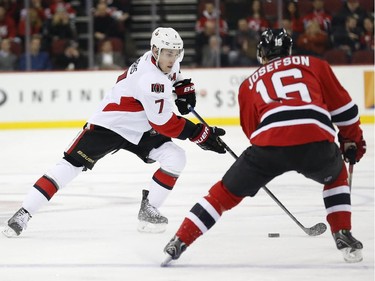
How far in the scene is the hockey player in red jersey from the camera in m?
3.32

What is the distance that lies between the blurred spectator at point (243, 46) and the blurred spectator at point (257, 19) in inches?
2.0

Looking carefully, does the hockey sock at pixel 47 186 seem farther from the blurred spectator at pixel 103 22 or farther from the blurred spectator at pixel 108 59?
the blurred spectator at pixel 103 22

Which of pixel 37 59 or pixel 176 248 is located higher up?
pixel 176 248

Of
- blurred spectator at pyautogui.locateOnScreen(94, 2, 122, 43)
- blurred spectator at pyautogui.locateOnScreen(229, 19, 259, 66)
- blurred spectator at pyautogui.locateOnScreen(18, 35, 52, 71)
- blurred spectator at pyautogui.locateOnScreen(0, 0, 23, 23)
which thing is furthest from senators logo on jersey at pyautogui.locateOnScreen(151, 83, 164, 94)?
blurred spectator at pyautogui.locateOnScreen(0, 0, 23, 23)

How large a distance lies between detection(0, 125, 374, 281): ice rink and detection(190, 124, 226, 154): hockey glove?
1.32 ft

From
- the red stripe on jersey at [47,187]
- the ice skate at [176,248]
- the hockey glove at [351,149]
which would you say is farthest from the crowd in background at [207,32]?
the ice skate at [176,248]

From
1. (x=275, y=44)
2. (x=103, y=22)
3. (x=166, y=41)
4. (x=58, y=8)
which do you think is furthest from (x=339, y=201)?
(x=58, y=8)

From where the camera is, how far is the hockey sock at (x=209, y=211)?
3.39 meters

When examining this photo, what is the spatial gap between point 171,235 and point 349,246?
1.02 metres

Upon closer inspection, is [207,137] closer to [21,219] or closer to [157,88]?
[157,88]

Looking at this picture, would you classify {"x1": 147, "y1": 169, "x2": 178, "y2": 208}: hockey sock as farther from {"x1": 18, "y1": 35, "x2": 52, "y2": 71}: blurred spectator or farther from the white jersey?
{"x1": 18, "y1": 35, "x2": 52, "y2": 71}: blurred spectator

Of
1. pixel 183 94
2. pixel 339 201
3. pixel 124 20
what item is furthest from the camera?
pixel 124 20

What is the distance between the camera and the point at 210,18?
34.4 feet

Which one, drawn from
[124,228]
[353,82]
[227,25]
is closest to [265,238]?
[124,228]
